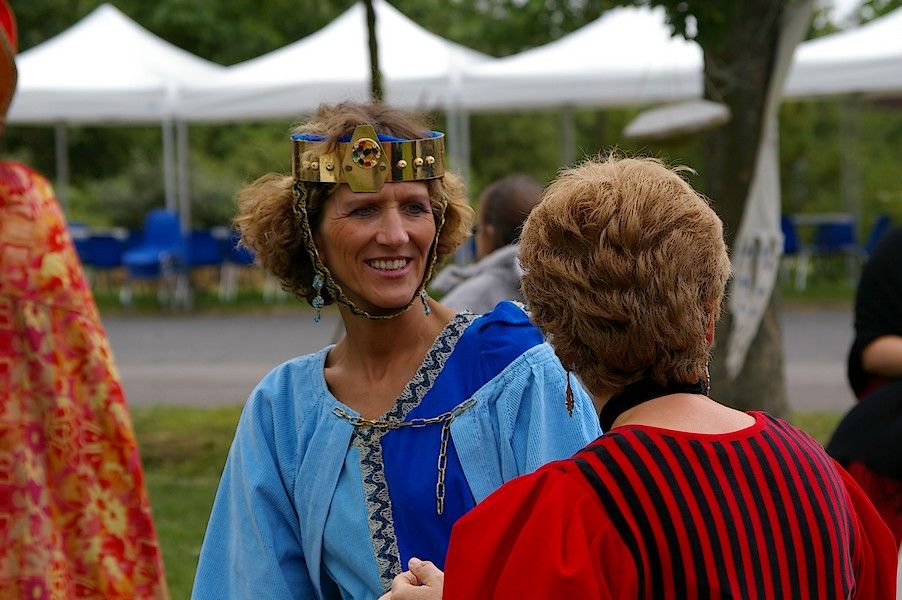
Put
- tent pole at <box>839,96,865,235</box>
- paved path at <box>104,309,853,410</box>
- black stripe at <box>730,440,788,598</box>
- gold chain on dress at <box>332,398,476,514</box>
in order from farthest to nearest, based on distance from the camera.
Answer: tent pole at <box>839,96,865,235</box> → paved path at <box>104,309,853,410</box> → gold chain on dress at <box>332,398,476,514</box> → black stripe at <box>730,440,788,598</box>

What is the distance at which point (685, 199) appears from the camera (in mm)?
2162

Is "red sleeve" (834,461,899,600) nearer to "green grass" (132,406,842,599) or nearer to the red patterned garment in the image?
the red patterned garment

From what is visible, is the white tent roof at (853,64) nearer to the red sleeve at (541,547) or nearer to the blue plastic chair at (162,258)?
the blue plastic chair at (162,258)

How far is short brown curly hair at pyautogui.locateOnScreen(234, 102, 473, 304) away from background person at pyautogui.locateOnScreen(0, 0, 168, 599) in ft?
1.41

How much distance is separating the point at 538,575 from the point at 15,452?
54.8 inches

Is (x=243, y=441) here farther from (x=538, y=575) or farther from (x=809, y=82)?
(x=809, y=82)

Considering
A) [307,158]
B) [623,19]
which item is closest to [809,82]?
[623,19]

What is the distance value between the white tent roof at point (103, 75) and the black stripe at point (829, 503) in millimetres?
15910

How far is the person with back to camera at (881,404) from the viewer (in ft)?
14.8

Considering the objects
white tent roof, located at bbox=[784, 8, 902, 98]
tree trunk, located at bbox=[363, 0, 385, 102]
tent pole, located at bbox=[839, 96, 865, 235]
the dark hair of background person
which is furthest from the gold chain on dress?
tent pole, located at bbox=[839, 96, 865, 235]

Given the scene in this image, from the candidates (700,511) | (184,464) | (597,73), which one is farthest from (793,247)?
(700,511)

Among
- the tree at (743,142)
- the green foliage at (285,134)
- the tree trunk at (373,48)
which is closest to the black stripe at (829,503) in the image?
the tree trunk at (373,48)

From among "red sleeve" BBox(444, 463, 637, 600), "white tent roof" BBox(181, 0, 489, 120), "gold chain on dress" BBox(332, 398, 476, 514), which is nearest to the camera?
"red sleeve" BBox(444, 463, 637, 600)

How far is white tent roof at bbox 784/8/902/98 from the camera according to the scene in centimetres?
1487
